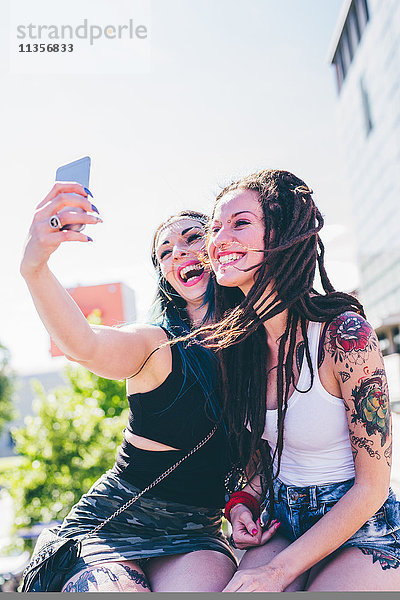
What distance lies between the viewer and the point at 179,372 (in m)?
2.09

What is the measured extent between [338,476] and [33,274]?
3.89 ft

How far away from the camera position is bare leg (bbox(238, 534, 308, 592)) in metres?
1.82

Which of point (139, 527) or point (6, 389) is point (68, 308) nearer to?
point (139, 527)

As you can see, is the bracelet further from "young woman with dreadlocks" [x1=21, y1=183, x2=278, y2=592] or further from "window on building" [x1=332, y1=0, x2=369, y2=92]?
"window on building" [x1=332, y1=0, x2=369, y2=92]

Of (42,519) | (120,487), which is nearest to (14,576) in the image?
(42,519)

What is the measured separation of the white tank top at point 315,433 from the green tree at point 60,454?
28.0 feet

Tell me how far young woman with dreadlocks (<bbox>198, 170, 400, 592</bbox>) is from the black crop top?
0.12 metres

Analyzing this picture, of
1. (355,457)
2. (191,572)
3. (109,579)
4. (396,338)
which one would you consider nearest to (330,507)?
(355,457)

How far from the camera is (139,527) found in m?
2.04

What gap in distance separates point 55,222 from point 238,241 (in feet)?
2.17

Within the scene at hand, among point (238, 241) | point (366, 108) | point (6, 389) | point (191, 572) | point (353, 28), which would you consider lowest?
point (6, 389)

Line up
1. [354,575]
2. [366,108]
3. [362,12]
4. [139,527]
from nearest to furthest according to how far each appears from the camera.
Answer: [354,575]
[139,527]
[362,12]
[366,108]

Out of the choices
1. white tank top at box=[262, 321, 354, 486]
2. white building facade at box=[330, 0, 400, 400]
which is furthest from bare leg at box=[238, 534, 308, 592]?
white building facade at box=[330, 0, 400, 400]

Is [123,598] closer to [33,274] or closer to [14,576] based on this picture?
[33,274]
